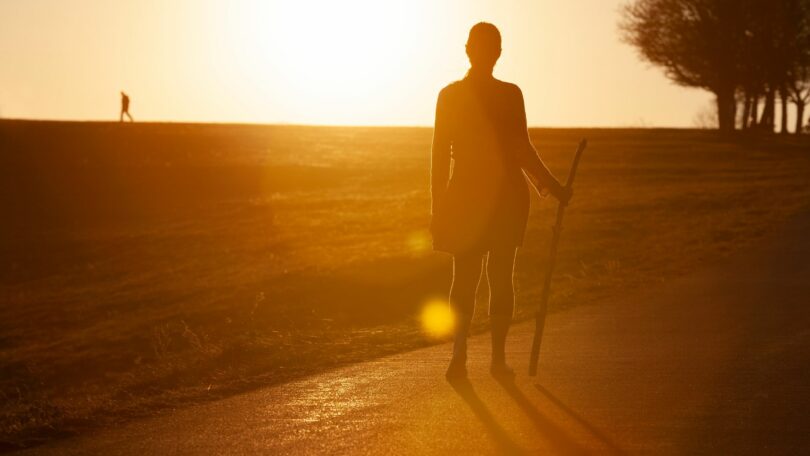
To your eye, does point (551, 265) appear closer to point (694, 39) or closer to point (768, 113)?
point (694, 39)

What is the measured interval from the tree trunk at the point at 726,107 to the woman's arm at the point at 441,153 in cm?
5241

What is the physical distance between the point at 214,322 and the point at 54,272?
1247 cm

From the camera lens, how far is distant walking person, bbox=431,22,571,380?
776cm

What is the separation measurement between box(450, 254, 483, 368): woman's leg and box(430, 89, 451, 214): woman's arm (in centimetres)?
43

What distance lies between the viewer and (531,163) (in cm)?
792

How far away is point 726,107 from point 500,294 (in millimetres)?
54680

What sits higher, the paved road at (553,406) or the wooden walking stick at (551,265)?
the wooden walking stick at (551,265)

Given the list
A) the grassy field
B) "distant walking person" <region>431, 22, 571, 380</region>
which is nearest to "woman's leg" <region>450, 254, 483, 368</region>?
"distant walking person" <region>431, 22, 571, 380</region>

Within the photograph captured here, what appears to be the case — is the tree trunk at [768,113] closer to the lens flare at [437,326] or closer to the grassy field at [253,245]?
the grassy field at [253,245]

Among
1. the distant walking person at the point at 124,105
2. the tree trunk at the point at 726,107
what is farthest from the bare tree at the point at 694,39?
the distant walking person at the point at 124,105

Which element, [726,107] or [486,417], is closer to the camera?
[486,417]

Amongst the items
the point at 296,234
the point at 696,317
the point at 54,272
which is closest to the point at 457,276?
the point at 696,317

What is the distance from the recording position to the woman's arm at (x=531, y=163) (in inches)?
309

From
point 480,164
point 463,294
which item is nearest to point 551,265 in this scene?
point 463,294
